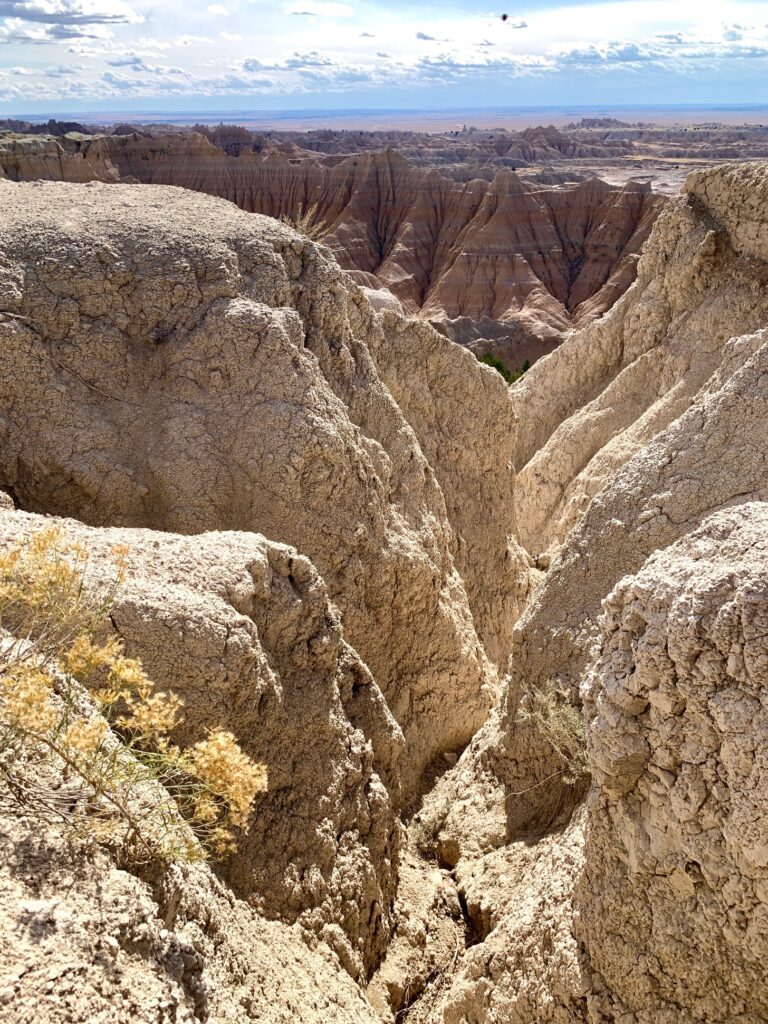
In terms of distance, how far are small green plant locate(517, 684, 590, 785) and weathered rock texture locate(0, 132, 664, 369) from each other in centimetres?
4321

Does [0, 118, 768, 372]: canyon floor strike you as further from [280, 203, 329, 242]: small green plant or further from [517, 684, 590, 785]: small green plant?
[517, 684, 590, 785]: small green plant

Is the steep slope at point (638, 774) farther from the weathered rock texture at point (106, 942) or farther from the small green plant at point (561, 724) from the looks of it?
the weathered rock texture at point (106, 942)

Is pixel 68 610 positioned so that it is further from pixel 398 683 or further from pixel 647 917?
pixel 398 683

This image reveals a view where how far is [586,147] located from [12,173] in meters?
92.2

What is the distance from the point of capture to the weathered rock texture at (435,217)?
54.5 m

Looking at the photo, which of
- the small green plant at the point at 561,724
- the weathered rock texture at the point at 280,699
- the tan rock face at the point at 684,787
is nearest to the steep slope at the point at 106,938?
the weathered rock texture at the point at 280,699

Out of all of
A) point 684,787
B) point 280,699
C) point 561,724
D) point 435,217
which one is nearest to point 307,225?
point 280,699

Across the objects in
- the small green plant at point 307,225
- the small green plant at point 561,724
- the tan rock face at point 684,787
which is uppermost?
the small green plant at point 307,225

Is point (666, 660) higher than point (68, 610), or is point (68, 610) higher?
point (68, 610)

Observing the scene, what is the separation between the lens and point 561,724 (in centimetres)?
620

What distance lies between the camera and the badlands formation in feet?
12.6

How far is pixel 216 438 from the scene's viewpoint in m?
7.85

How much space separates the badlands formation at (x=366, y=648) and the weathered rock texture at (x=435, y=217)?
40.8 meters

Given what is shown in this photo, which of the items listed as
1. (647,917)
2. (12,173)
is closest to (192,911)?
(647,917)
